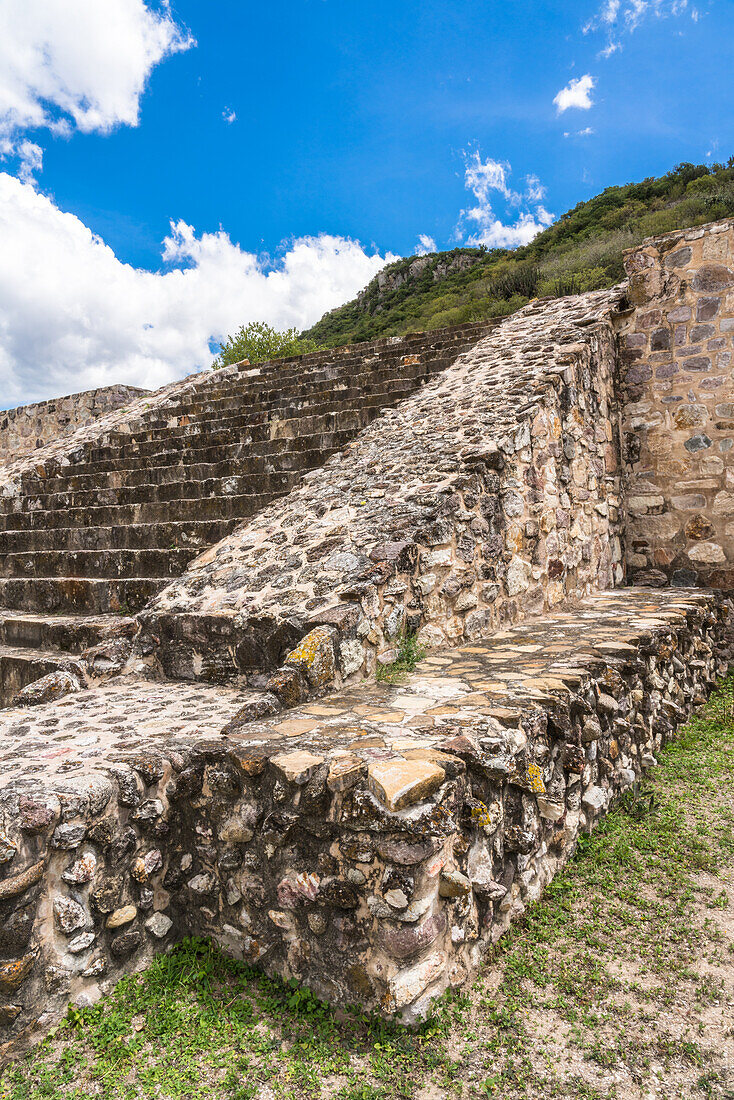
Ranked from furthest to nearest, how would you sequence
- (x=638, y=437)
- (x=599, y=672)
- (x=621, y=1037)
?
(x=638, y=437) → (x=599, y=672) → (x=621, y=1037)

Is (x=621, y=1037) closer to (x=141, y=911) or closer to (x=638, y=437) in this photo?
(x=141, y=911)

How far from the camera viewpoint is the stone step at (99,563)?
14.8ft

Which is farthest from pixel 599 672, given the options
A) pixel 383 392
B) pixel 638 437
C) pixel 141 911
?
pixel 383 392

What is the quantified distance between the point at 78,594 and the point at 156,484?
1.58 meters

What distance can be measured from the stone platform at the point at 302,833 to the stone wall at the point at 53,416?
336 inches

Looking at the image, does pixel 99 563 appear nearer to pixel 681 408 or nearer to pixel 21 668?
pixel 21 668

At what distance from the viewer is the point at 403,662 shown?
9.43ft

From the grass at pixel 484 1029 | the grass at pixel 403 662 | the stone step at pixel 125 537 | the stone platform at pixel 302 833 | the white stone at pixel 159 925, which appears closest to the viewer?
the grass at pixel 484 1029

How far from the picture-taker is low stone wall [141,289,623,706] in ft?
9.38

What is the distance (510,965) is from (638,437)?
4.54 metres

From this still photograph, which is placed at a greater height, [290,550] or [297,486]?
[297,486]

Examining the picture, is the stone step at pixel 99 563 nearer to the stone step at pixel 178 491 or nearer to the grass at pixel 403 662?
the stone step at pixel 178 491


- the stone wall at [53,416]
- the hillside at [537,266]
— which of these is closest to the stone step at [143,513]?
the stone wall at [53,416]

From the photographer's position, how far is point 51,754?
2125 millimetres
